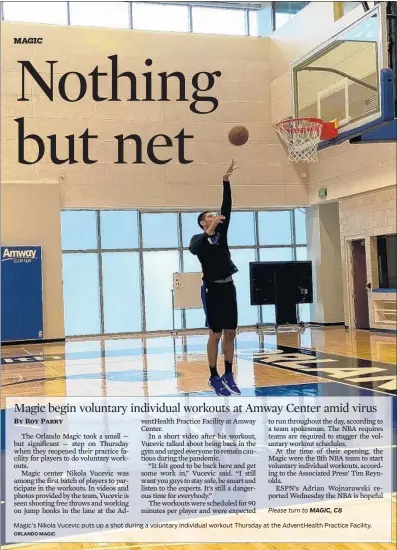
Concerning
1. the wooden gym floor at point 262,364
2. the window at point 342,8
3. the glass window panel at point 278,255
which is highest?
the window at point 342,8

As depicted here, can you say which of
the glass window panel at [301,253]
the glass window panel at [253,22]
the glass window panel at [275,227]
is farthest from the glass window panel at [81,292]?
the glass window panel at [253,22]

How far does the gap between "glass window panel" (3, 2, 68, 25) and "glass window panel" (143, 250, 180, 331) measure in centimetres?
168

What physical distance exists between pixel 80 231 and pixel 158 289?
0.87 metres

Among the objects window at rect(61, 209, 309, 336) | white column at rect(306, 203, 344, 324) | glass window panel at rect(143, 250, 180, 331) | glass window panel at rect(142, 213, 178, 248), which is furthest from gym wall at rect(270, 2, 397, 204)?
glass window panel at rect(143, 250, 180, 331)

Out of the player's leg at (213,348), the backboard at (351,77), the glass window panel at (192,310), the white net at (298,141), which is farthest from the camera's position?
the white net at (298,141)

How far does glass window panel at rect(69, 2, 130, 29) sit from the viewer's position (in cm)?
428

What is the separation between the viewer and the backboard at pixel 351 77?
4368 millimetres

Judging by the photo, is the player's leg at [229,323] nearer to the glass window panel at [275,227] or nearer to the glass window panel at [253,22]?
the glass window panel at [275,227]

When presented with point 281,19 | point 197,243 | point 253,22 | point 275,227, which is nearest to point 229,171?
point 197,243

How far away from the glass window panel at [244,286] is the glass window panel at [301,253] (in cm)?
40

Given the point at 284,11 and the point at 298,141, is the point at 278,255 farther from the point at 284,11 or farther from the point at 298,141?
the point at 284,11

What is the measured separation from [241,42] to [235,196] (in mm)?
1239

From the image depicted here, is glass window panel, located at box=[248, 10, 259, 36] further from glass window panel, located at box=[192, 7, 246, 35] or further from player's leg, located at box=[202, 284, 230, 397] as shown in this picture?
player's leg, located at box=[202, 284, 230, 397]

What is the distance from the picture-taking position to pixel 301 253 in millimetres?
3941
